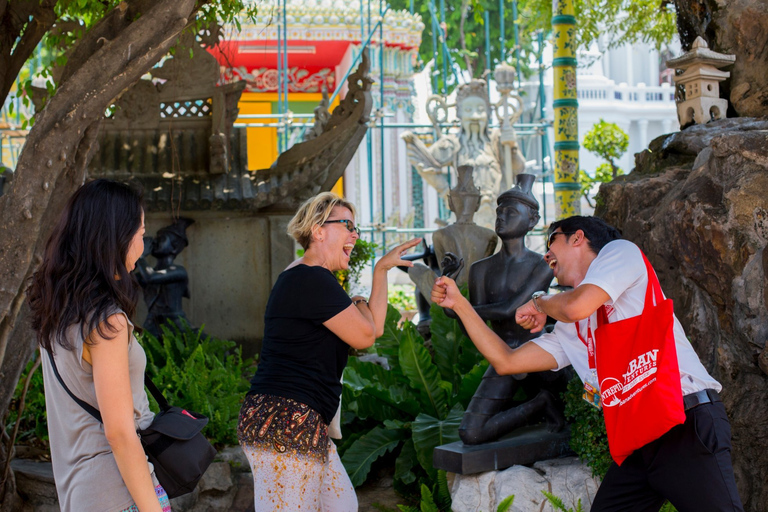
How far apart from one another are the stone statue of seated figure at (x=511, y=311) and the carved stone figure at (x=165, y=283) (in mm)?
3474

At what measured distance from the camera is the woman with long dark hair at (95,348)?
1.94m

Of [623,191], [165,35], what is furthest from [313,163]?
[165,35]

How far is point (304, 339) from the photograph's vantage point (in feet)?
9.09

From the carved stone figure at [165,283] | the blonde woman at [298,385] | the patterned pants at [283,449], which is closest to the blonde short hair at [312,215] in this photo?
the blonde woman at [298,385]

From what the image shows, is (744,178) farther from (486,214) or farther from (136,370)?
(486,214)

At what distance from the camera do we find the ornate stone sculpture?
35.0 feet

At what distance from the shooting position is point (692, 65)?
575 cm

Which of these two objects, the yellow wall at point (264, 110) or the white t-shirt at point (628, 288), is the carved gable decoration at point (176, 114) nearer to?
the white t-shirt at point (628, 288)

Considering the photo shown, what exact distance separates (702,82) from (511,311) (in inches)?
113

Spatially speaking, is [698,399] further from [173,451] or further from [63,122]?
[63,122]

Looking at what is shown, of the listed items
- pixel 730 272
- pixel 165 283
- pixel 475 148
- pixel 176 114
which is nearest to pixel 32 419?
pixel 165 283

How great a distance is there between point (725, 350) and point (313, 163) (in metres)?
4.27

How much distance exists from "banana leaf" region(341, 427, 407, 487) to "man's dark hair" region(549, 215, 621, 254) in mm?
2302

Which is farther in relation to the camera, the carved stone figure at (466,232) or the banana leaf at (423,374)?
the carved stone figure at (466,232)
